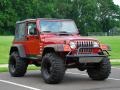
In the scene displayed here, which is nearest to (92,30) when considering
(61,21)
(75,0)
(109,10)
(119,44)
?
(75,0)

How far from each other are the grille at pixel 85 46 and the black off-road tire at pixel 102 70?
75cm

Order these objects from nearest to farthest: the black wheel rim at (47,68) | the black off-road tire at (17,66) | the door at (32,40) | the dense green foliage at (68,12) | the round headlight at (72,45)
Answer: the round headlight at (72,45) → the black wheel rim at (47,68) → the door at (32,40) → the black off-road tire at (17,66) → the dense green foliage at (68,12)

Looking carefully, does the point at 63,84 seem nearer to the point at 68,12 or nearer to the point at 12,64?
the point at 12,64

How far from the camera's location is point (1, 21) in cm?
8512

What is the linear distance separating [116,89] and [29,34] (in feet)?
15.5

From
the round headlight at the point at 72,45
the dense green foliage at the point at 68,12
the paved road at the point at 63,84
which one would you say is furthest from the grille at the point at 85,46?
the dense green foliage at the point at 68,12

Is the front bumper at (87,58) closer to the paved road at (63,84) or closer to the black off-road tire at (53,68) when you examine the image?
the black off-road tire at (53,68)

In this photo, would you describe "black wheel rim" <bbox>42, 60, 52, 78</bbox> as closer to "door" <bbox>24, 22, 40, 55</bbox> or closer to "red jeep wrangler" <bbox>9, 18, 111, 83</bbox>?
"red jeep wrangler" <bbox>9, 18, 111, 83</bbox>

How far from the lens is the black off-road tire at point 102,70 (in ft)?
49.6

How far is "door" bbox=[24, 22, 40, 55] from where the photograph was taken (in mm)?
15750

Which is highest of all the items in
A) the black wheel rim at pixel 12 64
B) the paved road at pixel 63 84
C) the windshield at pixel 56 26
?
the windshield at pixel 56 26

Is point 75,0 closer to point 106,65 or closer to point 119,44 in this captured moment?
point 119,44

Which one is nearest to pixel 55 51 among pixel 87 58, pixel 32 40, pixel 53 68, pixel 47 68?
pixel 53 68

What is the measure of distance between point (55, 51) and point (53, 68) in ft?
1.73
